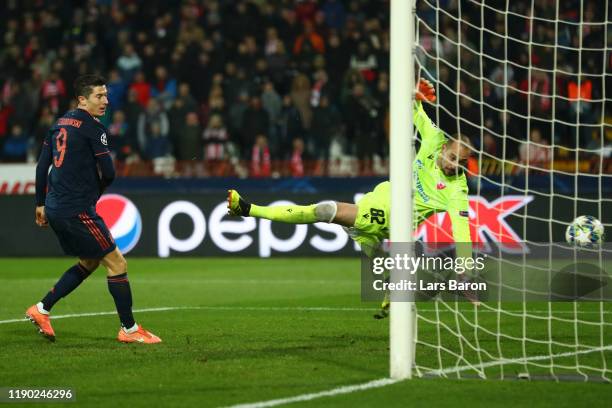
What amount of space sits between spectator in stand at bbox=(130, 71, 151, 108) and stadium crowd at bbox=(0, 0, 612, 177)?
1.0 inches

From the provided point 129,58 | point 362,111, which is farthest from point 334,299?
point 129,58

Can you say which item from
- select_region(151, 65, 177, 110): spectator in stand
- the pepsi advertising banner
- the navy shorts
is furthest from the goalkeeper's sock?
select_region(151, 65, 177, 110): spectator in stand

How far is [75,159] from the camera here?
8.76 metres

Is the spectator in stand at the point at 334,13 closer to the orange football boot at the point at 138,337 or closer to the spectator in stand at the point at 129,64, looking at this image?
the spectator in stand at the point at 129,64

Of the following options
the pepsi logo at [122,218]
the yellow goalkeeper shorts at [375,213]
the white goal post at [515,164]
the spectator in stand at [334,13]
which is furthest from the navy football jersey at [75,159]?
the spectator in stand at [334,13]

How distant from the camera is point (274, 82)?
68.8 ft

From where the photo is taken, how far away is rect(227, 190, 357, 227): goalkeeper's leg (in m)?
9.70

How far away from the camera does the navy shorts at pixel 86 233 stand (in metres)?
8.74

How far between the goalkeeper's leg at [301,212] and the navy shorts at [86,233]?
1345 millimetres

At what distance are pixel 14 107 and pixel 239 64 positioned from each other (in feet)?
15.1

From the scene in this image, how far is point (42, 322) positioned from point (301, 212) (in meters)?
2.45

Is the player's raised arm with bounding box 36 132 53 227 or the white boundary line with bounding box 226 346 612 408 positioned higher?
the player's raised arm with bounding box 36 132 53 227

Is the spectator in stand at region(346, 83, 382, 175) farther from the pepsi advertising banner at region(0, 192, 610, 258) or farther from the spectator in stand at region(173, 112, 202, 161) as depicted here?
the spectator in stand at region(173, 112, 202, 161)

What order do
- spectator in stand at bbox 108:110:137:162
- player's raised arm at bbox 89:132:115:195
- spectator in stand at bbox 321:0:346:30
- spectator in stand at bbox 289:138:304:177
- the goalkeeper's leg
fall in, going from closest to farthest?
player's raised arm at bbox 89:132:115:195 < the goalkeeper's leg < spectator in stand at bbox 289:138:304:177 < spectator in stand at bbox 108:110:137:162 < spectator in stand at bbox 321:0:346:30
